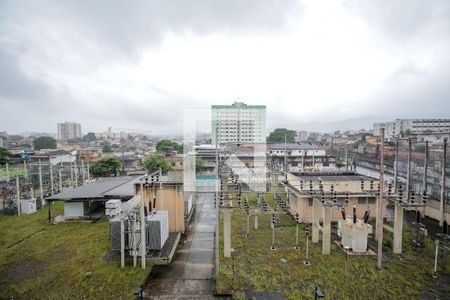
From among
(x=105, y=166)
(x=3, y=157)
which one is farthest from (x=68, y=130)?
(x=3, y=157)

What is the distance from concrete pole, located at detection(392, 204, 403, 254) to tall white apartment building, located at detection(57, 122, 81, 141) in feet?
466

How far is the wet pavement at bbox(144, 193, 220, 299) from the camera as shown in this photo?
6.36 metres

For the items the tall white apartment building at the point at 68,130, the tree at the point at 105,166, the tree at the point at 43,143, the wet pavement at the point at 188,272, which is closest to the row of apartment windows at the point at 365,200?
the wet pavement at the point at 188,272

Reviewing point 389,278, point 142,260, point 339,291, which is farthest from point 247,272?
point 389,278

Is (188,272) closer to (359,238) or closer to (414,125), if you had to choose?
(359,238)

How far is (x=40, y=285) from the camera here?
677 cm

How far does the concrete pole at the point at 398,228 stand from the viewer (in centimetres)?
838

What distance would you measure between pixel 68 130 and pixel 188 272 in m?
145

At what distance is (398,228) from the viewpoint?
27.6 ft

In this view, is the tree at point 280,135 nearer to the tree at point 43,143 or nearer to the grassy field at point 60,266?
the grassy field at point 60,266

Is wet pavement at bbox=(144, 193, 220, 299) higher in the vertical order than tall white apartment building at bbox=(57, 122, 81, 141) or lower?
lower

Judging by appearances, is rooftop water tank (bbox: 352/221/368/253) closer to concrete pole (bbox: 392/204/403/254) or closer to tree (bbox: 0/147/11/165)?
concrete pole (bbox: 392/204/403/254)

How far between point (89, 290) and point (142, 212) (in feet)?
7.69

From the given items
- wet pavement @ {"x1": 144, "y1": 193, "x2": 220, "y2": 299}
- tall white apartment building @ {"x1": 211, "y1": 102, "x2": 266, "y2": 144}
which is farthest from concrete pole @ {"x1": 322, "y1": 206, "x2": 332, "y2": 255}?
tall white apartment building @ {"x1": 211, "y1": 102, "x2": 266, "y2": 144}
